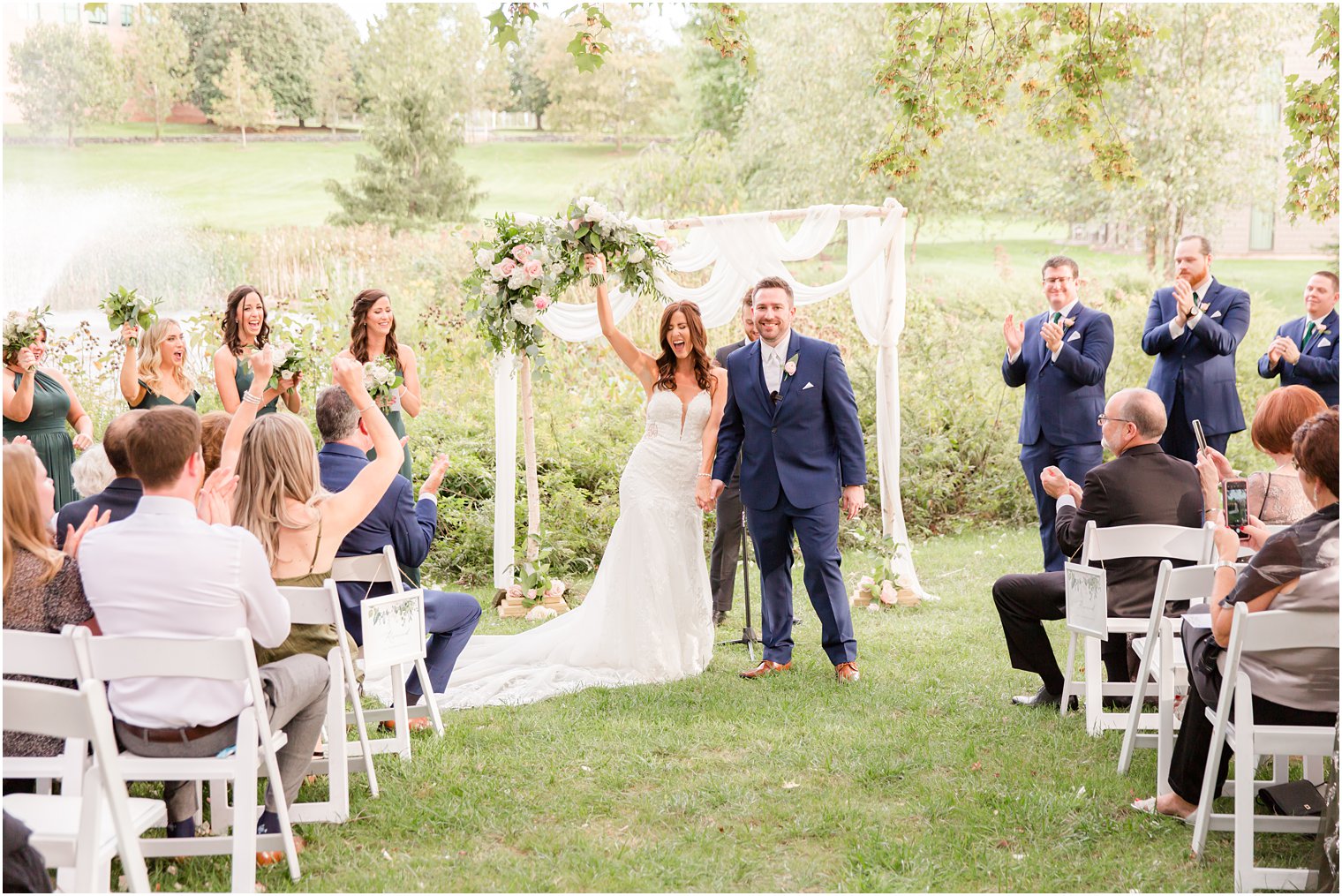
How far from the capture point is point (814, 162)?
20.3m

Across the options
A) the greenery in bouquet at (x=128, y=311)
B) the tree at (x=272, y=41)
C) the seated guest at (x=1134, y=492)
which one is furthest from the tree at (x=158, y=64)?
the seated guest at (x=1134, y=492)

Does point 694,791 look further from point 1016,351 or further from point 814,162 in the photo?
point 814,162

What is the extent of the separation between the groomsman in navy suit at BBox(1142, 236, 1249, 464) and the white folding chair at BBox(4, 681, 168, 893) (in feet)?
18.7

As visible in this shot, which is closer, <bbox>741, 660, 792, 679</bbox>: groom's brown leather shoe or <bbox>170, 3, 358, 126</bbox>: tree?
<bbox>741, 660, 792, 679</bbox>: groom's brown leather shoe

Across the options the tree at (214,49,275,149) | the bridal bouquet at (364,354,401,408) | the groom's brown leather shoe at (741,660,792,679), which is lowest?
the groom's brown leather shoe at (741,660,792,679)

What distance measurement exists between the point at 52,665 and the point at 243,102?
82.6 feet

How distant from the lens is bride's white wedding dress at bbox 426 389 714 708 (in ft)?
18.4

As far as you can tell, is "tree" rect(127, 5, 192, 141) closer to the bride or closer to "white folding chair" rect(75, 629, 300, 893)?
the bride

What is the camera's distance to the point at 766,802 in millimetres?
3965

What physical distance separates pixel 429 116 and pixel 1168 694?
789 inches

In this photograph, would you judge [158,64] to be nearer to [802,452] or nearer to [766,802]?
[802,452]

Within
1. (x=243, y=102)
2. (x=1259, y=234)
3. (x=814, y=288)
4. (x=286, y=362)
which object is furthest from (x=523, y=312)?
(x=1259, y=234)

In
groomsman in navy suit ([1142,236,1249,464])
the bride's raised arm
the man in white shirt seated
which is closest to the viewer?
the man in white shirt seated

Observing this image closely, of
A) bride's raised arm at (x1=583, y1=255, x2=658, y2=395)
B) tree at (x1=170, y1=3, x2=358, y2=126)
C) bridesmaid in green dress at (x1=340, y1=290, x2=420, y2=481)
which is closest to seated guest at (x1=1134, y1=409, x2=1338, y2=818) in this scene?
bride's raised arm at (x1=583, y1=255, x2=658, y2=395)
